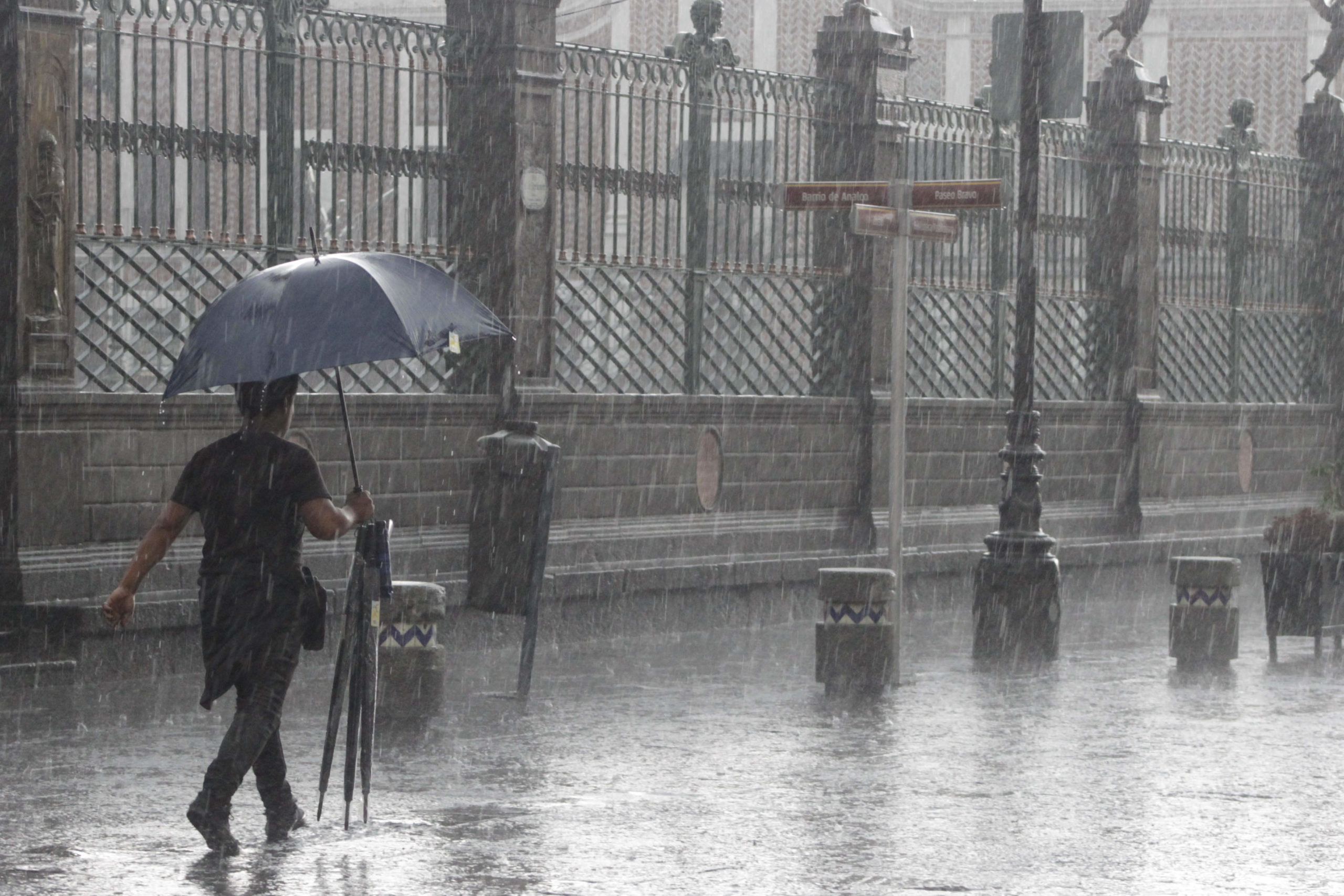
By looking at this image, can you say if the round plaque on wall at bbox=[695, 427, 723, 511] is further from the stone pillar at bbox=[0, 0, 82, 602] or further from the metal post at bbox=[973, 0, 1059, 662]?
the stone pillar at bbox=[0, 0, 82, 602]

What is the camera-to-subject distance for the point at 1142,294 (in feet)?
71.5

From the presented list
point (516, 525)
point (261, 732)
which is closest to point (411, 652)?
point (516, 525)

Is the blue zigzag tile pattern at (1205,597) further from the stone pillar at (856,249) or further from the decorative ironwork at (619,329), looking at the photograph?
the decorative ironwork at (619,329)

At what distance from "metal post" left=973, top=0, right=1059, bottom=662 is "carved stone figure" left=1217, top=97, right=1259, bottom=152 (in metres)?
8.61

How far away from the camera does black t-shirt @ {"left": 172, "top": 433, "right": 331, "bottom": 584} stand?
8398 mm

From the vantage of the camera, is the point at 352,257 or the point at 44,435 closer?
the point at 352,257

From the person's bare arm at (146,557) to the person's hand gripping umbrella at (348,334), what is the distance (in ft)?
1.48

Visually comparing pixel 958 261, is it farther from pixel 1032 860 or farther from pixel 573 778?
pixel 1032 860

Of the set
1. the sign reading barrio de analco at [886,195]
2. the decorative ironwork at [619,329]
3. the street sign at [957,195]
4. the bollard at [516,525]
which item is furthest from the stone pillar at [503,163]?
the street sign at [957,195]

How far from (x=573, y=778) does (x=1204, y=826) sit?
267 cm

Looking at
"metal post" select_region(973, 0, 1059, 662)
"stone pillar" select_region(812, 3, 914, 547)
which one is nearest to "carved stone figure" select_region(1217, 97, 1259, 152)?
"stone pillar" select_region(812, 3, 914, 547)

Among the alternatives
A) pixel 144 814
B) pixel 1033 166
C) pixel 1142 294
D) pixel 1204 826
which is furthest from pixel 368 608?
pixel 1142 294

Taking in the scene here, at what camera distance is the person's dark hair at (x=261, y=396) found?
857 cm

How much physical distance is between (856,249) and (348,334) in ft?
35.3
